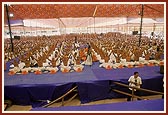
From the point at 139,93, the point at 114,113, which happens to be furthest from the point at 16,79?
the point at 114,113

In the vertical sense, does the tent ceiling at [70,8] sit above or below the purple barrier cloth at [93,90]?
above

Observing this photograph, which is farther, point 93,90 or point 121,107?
point 93,90

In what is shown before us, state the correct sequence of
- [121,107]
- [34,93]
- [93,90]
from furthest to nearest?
[93,90]
[34,93]
[121,107]

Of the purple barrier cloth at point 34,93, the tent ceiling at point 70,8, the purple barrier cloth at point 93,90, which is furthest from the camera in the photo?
the purple barrier cloth at point 93,90

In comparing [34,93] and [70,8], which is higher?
[70,8]

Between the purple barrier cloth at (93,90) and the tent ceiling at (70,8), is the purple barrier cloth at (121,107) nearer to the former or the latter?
the tent ceiling at (70,8)

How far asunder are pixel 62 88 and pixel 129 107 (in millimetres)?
1399

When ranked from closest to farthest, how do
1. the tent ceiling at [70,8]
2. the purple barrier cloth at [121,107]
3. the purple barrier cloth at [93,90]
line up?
the purple barrier cloth at [121,107] → the tent ceiling at [70,8] → the purple barrier cloth at [93,90]

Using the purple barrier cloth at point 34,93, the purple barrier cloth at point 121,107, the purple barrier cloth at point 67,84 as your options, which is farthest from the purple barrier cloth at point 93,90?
the purple barrier cloth at point 121,107

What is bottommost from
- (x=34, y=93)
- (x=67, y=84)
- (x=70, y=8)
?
(x=34, y=93)

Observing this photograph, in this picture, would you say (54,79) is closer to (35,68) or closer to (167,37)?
(35,68)

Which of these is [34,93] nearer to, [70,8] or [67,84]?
[67,84]

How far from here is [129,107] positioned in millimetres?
1708

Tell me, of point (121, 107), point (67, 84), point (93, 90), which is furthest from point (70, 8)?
point (121, 107)
